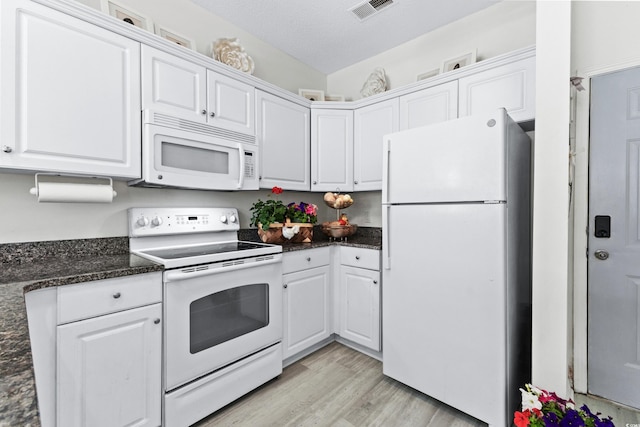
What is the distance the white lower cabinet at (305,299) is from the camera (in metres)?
2.08

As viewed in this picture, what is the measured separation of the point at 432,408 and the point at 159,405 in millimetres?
1502

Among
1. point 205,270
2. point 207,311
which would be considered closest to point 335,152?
point 205,270

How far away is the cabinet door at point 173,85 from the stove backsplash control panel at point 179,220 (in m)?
0.64

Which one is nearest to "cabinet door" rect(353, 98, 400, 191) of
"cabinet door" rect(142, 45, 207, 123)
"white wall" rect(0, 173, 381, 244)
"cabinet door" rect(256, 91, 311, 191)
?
"cabinet door" rect(256, 91, 311, 191)

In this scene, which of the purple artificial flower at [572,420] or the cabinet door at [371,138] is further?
the cabinet door at [371,138]

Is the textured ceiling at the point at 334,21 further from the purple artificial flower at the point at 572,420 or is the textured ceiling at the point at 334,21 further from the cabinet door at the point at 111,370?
the purple artificial flower at the point at 572,420

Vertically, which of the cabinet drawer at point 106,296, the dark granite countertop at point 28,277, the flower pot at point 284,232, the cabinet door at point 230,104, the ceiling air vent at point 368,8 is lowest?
the cabinet drawer at point 106,296

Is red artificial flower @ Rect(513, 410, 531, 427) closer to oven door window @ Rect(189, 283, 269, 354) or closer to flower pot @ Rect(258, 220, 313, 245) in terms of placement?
oven door window @ Rect(189, 283, 269, 354)

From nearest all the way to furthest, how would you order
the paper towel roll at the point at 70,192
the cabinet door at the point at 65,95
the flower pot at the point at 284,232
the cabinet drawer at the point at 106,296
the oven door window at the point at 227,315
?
the cabinet drawer at the point at 106,296, the cabinet door at the point at 65,95, the paper towel roll at the point at 70,192, the oven door window at the point at 227,315, the flower pot at the point at 284,232

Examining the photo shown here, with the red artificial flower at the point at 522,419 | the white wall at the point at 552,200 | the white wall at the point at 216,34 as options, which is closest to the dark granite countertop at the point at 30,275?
the white wall at the point at 552,200

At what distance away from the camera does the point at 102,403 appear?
1269mm

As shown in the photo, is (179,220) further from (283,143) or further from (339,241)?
(339,241)

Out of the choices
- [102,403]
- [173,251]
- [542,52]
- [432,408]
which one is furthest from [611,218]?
[102,403]

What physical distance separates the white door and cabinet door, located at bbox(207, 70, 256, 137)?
2.26m
